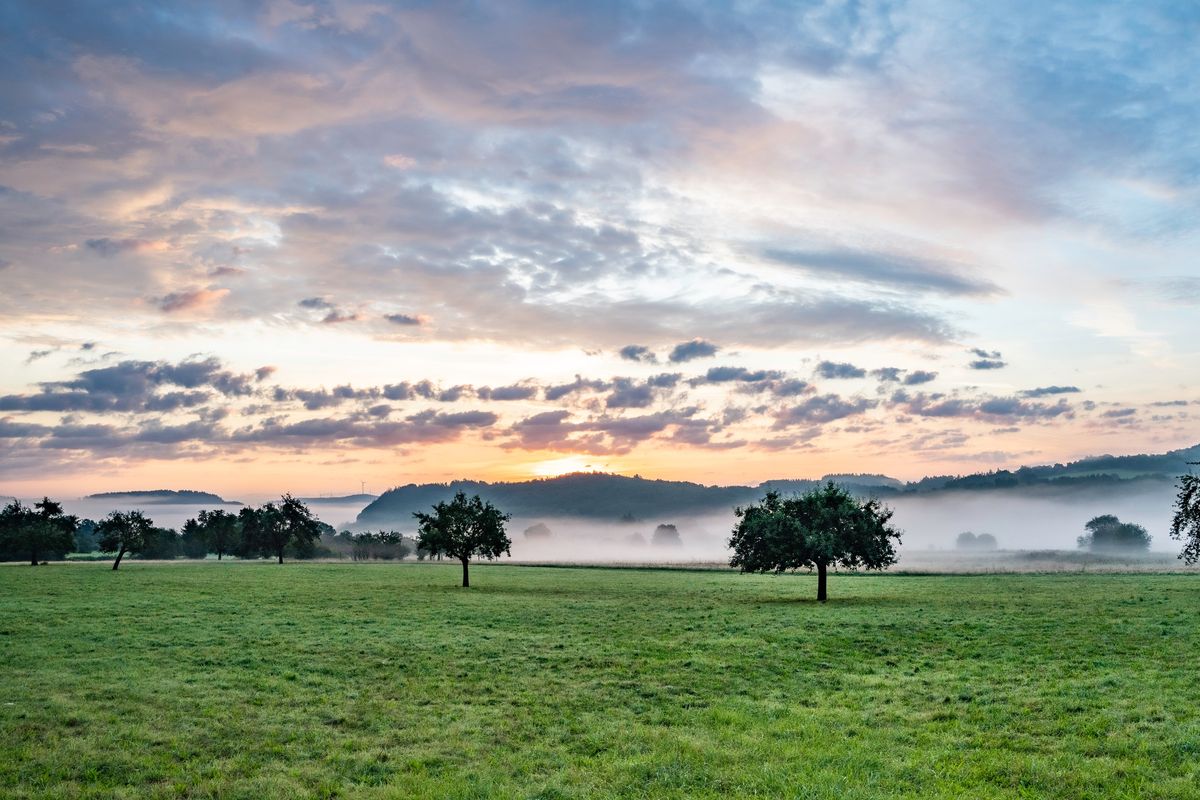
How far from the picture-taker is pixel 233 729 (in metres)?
23.9

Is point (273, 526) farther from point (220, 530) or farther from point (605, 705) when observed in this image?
point (605, 705)

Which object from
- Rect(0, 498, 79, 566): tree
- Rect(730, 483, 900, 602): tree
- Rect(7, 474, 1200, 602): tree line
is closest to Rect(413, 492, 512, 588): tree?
Rect(7, 474, 1200, 602): tree line

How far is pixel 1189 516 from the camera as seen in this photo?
7000cm

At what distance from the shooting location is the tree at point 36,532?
138 metres

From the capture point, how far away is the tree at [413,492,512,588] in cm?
8912

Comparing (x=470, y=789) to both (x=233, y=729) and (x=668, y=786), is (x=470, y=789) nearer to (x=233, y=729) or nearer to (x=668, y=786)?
(x=668, y=786)

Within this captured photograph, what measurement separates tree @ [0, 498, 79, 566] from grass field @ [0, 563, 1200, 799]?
106m

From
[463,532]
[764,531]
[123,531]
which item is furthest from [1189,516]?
[123,531]

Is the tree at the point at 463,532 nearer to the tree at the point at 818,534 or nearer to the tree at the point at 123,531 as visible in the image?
the tree at the point at 818,534

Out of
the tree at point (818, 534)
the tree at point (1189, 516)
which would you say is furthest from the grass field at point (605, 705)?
the tree at point (1189, 516)

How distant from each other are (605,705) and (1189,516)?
68.6 m

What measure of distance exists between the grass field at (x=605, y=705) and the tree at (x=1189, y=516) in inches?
790

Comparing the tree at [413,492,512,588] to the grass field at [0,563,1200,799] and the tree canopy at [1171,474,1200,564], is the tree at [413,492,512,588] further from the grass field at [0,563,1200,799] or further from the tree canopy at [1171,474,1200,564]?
the tree canopy at [1171,474,1200,564]

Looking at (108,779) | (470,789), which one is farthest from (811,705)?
(108,779)
